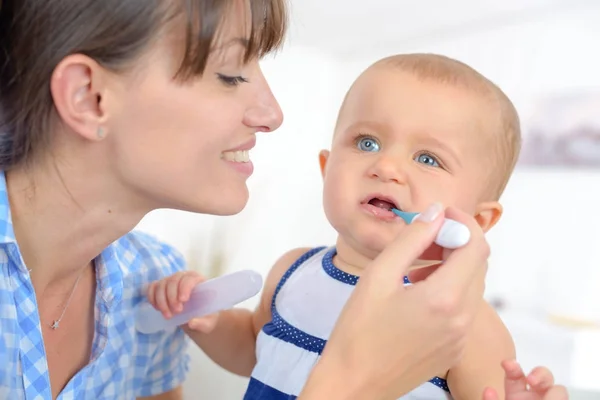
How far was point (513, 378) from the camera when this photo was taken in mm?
828

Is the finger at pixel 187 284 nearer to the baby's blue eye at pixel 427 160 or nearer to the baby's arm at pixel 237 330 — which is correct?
the baby's arm at pixel 237 330

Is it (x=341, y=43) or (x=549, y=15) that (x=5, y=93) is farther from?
(x=549, y=15)

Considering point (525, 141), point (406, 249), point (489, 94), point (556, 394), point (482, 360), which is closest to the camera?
point (406, 249)

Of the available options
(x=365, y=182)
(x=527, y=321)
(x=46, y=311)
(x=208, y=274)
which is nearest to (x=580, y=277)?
(x=527, y=321)

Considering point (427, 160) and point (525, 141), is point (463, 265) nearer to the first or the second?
point (427, 160)

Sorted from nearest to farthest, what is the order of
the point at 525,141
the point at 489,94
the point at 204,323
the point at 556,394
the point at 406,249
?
1. the point at 406,249
2. the point at 556,394
3. the point at 489,94
4. the point at 204,323
5. the point at 525,141

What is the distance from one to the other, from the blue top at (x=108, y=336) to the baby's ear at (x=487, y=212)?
57cm

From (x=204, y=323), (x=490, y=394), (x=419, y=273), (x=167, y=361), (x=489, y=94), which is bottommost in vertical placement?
(x=167, y=361)

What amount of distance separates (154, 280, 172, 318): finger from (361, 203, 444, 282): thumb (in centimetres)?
46

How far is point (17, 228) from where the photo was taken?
91cm

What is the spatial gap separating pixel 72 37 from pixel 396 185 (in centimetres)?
47

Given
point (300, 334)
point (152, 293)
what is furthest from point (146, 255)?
point (300, 334)

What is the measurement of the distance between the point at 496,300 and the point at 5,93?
2.04 meters

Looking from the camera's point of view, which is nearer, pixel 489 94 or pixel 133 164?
pixel 133 164
